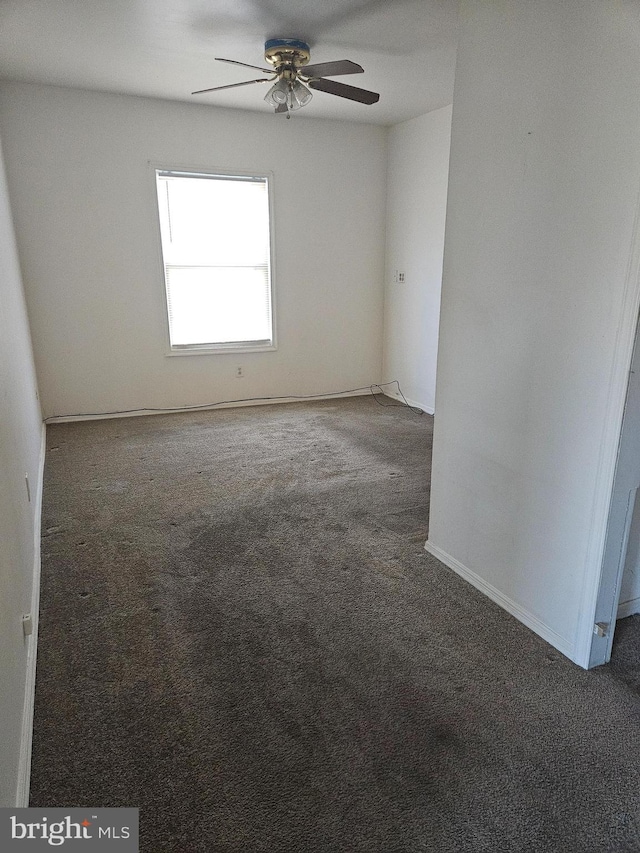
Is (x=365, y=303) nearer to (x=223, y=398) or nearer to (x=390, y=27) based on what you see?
(x=223, y=398)

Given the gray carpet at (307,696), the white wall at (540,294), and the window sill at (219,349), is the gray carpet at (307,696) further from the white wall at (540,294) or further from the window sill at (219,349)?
the window sill at (219,349)

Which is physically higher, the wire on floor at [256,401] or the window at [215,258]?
the window at [215,258]

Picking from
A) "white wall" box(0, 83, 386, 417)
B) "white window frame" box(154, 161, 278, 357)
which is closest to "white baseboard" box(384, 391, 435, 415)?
"white wall" box(0, 83, 386, 417)

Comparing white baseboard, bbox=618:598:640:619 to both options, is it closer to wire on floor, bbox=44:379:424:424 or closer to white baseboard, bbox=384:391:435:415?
white baseboard, bbox=384:391:435:415

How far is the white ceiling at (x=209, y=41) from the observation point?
293 cm

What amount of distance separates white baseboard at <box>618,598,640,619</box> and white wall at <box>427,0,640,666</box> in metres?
0.40

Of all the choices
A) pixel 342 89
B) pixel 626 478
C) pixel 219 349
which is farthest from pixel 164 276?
pixel 626 478

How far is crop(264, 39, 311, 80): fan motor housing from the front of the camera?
3.35 meters

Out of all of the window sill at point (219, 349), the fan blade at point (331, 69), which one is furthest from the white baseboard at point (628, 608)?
the window sill at point (219, 349)

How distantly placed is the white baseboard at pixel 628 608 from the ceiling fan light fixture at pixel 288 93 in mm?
3420

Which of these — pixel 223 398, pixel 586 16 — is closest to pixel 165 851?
pixel 586 16

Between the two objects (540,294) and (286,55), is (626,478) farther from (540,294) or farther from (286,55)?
(286,55)

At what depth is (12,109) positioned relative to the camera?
4320 millimetres

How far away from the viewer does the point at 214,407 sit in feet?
18.5
